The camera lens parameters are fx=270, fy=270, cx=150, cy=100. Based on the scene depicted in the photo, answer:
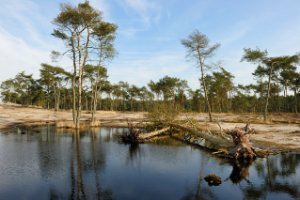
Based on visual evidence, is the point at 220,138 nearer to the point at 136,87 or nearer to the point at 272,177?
the point at 272,177

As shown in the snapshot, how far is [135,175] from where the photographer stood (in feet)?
45.8

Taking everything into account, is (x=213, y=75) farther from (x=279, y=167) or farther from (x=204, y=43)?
(x=279, y=167)

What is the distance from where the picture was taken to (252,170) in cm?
1482

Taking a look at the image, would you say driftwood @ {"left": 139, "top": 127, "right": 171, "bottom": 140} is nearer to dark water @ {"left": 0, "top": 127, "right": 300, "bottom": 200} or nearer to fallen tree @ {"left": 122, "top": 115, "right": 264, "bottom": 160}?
fallen tree @ {"left": 122, "top": 115, "right": 264, "bottom": 160}

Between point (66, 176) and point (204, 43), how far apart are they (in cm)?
3450

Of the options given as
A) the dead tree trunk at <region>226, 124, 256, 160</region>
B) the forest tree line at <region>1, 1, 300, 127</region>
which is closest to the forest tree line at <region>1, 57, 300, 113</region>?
the forest tree line at <region>1, 1, 300, 127</region>

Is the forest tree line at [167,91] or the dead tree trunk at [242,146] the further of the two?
the forest tree line at [167,91]

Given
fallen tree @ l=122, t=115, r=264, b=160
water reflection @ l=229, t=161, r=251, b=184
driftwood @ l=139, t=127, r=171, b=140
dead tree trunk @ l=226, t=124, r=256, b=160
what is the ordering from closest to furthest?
water reflection @ l=229, t=161, r=251, b=184 → dead tree trunk @ l=226, t=124, r=256, b=160 → fallen tree @ l=122, t=115, r=264, b=160 → driftwood @ l=139, t=127, r=171, b=140

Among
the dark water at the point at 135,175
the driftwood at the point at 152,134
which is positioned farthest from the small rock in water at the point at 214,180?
the driftwood at the point at 152,134

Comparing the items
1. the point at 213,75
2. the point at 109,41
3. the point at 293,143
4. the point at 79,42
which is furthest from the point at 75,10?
the point at 213,75

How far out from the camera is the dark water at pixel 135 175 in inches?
434

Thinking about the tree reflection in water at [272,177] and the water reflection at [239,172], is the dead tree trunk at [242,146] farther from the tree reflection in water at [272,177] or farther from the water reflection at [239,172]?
the water reflection at [239,172]

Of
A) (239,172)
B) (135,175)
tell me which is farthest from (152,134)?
(239,172)

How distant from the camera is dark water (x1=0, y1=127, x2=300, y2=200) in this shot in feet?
36.2
